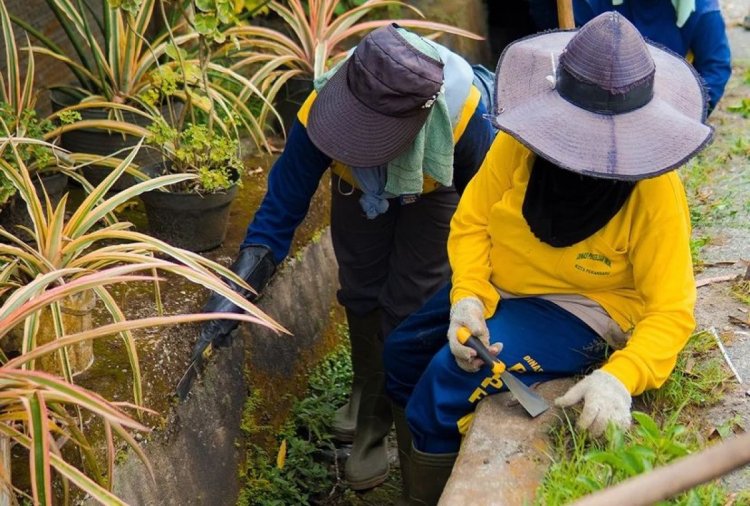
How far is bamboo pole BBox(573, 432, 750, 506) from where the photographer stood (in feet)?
3.14

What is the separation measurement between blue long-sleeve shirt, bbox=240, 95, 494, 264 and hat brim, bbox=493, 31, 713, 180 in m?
0.58

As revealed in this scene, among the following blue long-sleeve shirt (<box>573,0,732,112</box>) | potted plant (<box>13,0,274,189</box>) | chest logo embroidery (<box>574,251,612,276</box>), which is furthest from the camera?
potted plant (<box>13,0,274,189</box>)

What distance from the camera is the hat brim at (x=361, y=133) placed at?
9.04 ft

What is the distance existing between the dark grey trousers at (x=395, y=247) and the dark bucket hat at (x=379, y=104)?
52cm

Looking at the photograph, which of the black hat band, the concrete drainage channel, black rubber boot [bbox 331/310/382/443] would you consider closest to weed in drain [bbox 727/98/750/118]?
the concrete drainage channel

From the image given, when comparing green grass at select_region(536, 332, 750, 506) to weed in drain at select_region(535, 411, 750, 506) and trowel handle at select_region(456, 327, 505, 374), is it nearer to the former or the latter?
weed in drain at select_region(535, 411, 750, 506)

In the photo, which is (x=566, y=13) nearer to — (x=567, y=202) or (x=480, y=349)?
(x=567, y=202)

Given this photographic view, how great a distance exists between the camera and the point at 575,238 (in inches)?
96.2

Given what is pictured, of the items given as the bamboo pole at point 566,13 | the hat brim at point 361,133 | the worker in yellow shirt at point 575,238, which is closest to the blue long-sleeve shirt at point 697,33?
the bamboo pole at point 566,13

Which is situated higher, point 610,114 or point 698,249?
point 610,114

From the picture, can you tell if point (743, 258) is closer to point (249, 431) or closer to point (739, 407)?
point (739, 407)

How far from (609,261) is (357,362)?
152 centimetres

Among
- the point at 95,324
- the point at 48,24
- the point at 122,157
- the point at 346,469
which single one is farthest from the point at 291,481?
the point at 48,24


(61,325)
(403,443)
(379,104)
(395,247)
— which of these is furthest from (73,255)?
(403,443)
